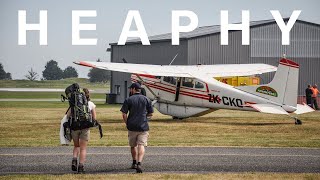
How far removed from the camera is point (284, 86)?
29.3m

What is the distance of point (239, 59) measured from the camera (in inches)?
2261

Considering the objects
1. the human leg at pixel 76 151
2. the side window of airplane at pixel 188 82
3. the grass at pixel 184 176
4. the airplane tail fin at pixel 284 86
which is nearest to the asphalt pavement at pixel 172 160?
the human leg at pixel 76 151

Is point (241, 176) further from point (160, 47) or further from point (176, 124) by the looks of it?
point (160, 47)

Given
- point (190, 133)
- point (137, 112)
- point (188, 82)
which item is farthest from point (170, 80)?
point (137, 112)

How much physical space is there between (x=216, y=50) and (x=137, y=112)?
135ft

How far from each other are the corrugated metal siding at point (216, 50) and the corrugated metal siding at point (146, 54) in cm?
81

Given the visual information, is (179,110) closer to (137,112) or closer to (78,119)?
(137,112)

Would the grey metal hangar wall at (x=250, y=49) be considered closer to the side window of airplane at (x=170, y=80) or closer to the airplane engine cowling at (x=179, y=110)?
the side window of airplane at (x=170, y=80)

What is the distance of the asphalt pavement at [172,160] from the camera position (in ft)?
53.8

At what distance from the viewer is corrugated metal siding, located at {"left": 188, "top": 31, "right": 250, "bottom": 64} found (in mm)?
55625

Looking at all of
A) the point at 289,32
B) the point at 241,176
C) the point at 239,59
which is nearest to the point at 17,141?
the point at 241,176

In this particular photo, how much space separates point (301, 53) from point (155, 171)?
45.3 meters

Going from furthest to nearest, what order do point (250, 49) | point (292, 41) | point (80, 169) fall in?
point (292, 41), point (250, 49), point (80, 169)

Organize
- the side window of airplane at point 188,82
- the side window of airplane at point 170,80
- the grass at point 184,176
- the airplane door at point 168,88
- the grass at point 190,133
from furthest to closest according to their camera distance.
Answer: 1. the side window of airplane at point 170,80
2. the airplane door at point 168,88
3. the side window of airplane at point 188,82
4. the grass at point 190,133
5. the grass at point 184,176
